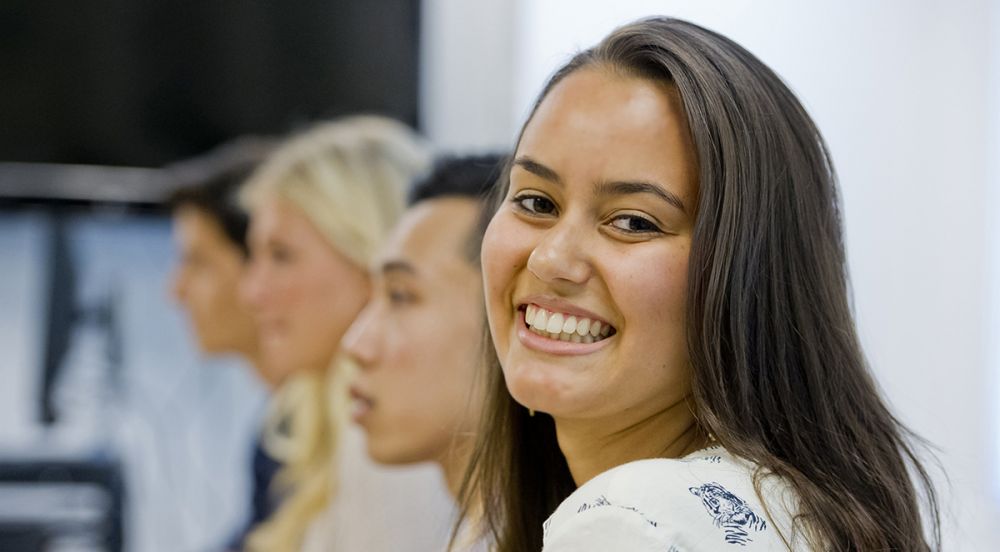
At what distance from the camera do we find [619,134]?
1197 mm

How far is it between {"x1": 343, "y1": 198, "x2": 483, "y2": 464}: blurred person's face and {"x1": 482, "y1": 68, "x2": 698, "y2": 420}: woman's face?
1274mm

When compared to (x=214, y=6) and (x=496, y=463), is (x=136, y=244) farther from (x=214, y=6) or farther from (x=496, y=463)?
(x=496, y=463)

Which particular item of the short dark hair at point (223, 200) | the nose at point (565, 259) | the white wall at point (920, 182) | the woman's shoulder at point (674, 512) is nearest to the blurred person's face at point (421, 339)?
the short dark hair at point (223, 200)

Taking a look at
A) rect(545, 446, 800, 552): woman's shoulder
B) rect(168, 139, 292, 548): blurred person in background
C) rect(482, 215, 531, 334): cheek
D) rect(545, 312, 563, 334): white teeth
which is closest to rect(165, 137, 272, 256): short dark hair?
rect(168, 139, 292, 548): blurred person in background

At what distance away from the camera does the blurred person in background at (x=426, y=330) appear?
2.57 m

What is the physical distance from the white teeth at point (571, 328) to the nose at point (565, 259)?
4 cm

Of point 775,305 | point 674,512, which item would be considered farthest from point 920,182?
point 674,512

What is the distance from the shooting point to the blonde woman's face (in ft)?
9.12

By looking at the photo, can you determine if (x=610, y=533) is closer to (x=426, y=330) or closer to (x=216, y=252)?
(x=426, y=330)

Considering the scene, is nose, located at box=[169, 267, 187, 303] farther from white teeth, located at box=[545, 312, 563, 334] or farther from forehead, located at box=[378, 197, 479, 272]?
white teeth, located at box=[545, 312, 563, 334]

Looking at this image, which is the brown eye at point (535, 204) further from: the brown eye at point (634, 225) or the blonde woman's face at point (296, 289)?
the blonde woman's face at point (296, 289)

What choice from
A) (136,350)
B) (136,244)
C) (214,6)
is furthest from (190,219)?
(214,6)

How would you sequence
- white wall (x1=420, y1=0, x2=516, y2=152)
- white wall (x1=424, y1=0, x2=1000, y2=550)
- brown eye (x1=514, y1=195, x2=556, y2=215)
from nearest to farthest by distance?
1. brown eye (x1=514, y1=195, x2=556, y2=215)
2. white wall (x1=424, y1=0, x2=1000, y2=550)
3. white wall (x1=420, y1=0, x2=516, y2=152)

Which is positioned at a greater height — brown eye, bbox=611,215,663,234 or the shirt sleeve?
brown eye, bbox=611,215,663,234
